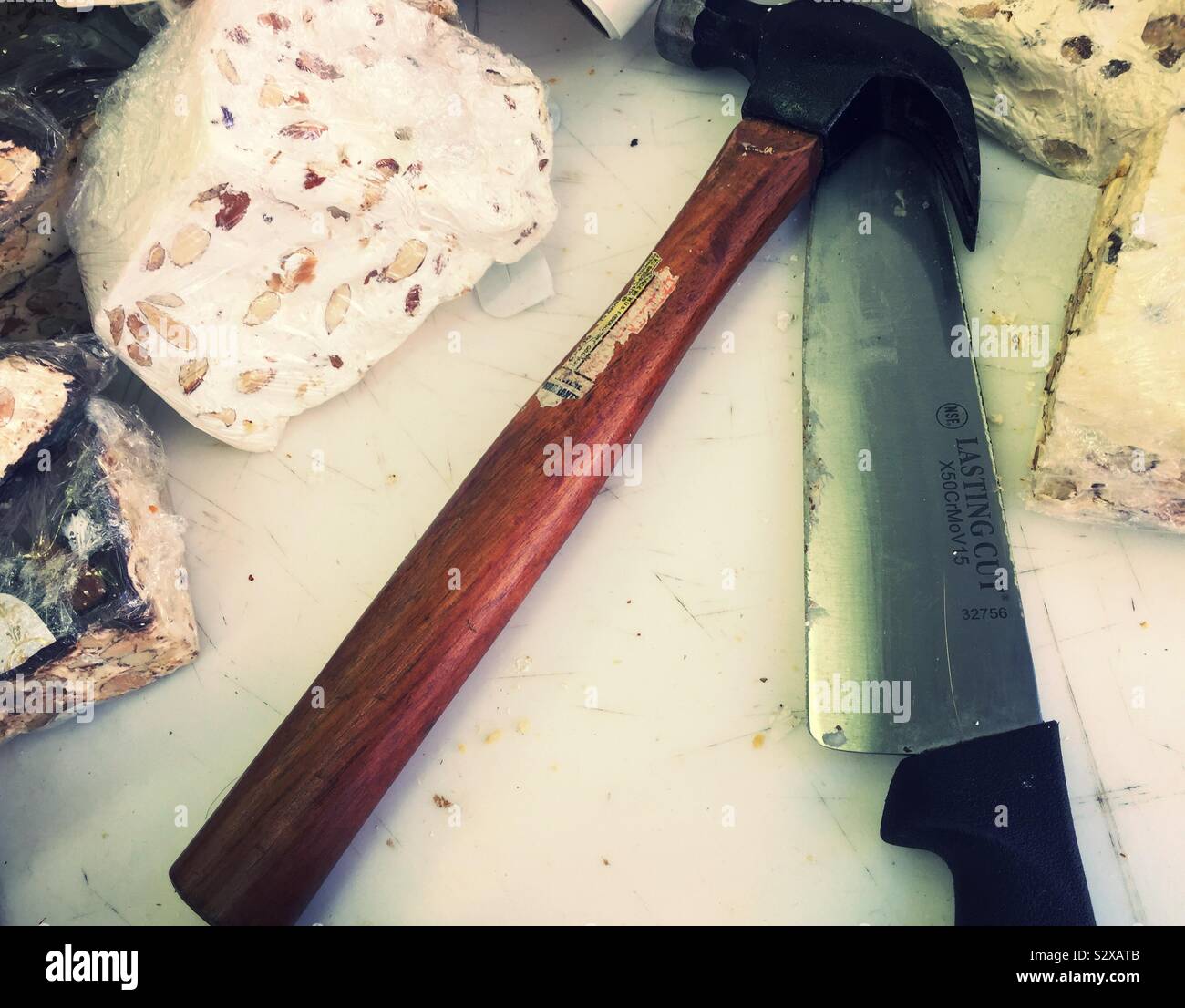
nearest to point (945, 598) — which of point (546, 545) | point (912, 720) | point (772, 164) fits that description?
point (912, 720)

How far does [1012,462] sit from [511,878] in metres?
0.72

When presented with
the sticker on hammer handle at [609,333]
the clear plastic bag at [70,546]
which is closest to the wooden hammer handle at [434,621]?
the sticker on hammer handle at [609,333]

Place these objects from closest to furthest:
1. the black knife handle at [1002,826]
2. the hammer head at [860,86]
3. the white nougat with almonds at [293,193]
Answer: the black knife handle at [1002,826] → the white nougat with almonds at [293,193] → the hammer head at [860,86]

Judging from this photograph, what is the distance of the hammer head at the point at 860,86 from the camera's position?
1.18 meters

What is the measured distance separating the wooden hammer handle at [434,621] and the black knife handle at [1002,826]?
1.47 ft

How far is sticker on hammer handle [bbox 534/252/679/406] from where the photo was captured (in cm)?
112

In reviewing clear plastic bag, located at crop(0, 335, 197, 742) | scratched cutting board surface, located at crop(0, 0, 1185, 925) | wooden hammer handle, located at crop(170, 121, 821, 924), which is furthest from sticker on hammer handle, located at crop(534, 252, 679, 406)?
clear plastic bag, located at crop(0, 335, 197, 742)

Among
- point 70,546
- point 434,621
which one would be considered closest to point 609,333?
point 434,621

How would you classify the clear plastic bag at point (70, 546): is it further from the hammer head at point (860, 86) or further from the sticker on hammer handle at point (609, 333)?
the hammer head at point (860, 86)

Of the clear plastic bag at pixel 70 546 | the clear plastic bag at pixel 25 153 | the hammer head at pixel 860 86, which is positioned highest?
the clear plastic bag at pixel 25 153

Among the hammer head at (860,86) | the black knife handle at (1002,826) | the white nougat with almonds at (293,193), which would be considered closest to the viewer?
the black knife handle at (1002,826)

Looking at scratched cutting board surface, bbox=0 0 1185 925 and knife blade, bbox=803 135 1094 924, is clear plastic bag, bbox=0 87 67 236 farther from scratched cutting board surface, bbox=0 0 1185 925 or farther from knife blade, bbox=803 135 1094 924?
knife blade, bbox=803 135 1094 924

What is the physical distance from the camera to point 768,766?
1.12 metres

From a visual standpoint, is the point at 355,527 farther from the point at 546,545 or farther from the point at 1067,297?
the point at 1067,297
